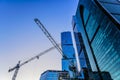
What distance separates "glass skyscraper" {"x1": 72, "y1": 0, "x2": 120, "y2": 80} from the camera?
63.9 metres

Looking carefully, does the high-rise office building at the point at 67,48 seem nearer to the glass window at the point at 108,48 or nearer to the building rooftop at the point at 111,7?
the glass window at the point at 108,48

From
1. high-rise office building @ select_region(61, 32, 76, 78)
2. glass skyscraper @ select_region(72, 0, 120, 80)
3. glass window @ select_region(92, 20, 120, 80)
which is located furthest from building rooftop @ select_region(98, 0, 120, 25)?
high-rise office building @ select_region(61, 32, 76, 78)

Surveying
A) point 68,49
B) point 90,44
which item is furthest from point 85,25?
point 68,49

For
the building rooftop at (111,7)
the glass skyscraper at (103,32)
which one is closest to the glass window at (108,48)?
the glass skyscraper at (103,32)

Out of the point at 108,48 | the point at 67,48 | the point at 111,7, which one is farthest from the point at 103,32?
the point at 67,48

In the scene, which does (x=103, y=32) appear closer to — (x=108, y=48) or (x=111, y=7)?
(x=108, y=48)

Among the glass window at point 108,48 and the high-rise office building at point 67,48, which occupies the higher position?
the high-rise office building at point 67,48

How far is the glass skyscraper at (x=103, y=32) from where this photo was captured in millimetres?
63881

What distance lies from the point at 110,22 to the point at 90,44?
133 feet

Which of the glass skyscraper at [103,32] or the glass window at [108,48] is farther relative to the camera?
the glass skyscraper at [103,32]

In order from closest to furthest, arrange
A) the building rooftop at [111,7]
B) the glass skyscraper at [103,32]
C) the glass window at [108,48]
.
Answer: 1. the glass window at [108,48]
2. the glass skyscraper at [103,32]
3. the building rooftop at [111,7]

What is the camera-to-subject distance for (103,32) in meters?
74.8

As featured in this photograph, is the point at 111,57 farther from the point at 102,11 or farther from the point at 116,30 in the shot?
the point at 102,11

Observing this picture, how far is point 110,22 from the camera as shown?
61.6m
